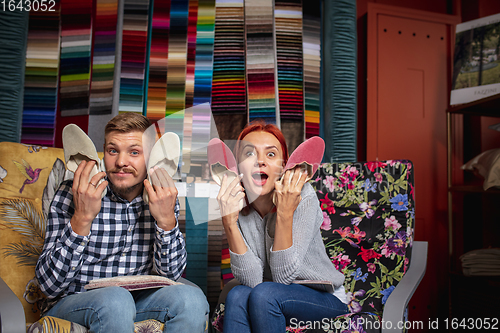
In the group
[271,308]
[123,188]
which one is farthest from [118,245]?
[271,308]

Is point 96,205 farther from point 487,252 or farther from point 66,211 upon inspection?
point 487,252

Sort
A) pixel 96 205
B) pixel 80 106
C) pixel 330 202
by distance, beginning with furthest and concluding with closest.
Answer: pixel 80 106 < pixel 330 202 < pixel 96 205

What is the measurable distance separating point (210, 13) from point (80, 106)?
995 millimetres

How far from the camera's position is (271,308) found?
1039mm

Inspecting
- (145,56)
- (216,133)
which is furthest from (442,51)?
(145,56)

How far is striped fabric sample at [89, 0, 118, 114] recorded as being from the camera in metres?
1.98

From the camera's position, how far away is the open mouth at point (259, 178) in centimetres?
122

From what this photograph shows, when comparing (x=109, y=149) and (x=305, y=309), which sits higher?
(x=109, y=149)

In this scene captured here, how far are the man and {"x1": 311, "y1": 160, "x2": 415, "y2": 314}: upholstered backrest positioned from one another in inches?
27.6

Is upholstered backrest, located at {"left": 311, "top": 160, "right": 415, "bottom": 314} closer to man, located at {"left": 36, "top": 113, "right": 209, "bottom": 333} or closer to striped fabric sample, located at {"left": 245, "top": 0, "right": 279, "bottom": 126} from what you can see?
striped fabric sample, located at {"left": 245, "top": 0, "right": 279, "bottom": 126}

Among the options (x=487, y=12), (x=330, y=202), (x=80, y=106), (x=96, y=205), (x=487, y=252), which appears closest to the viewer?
(x=96, y=205)

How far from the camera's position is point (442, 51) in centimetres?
236

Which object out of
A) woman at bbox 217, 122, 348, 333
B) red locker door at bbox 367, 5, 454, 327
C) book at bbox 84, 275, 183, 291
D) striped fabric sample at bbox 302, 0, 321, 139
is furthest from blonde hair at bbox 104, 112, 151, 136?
red locker door at bbox 367, 5, 454, 327

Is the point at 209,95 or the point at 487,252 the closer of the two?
the point at 487,252
